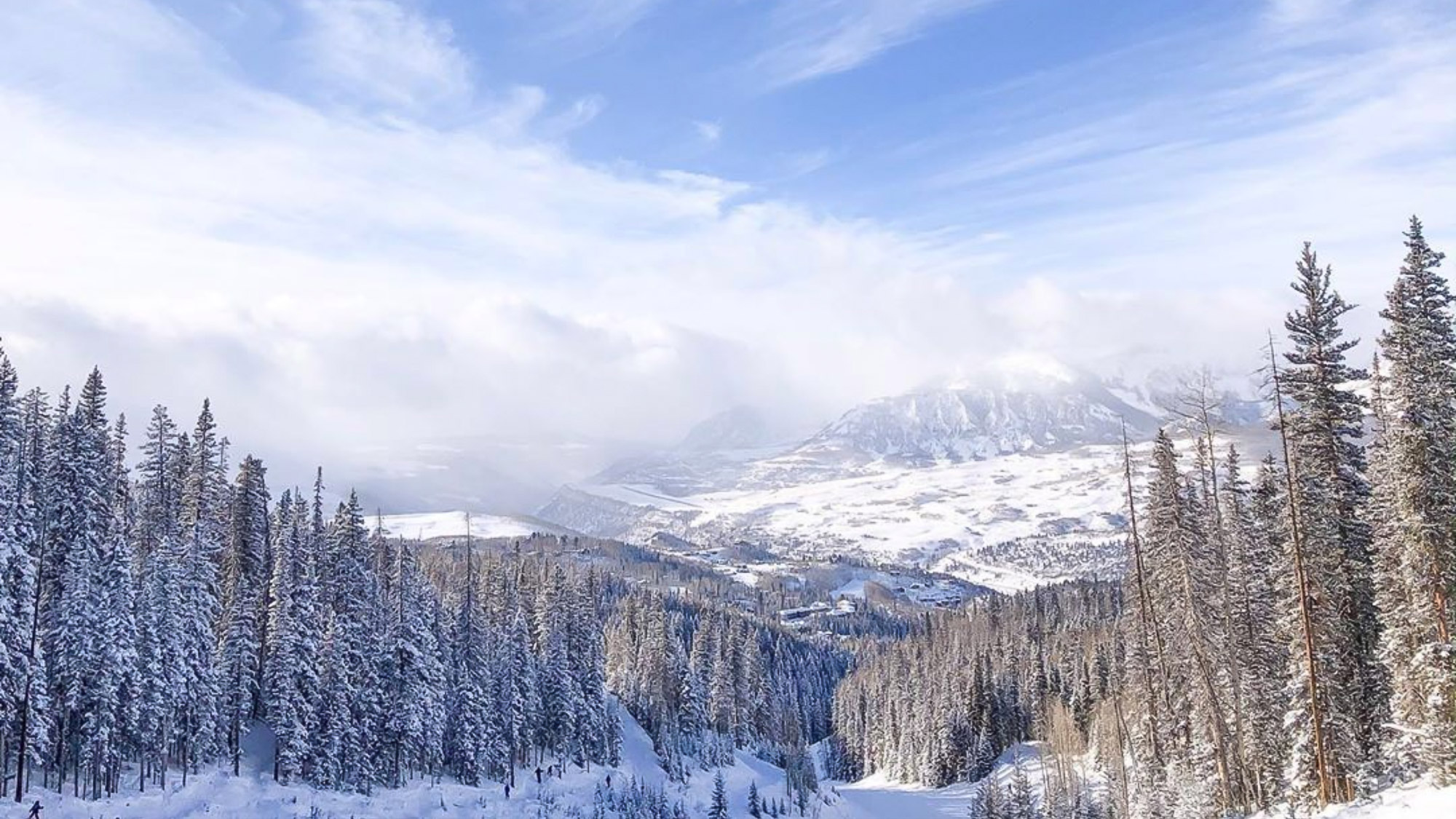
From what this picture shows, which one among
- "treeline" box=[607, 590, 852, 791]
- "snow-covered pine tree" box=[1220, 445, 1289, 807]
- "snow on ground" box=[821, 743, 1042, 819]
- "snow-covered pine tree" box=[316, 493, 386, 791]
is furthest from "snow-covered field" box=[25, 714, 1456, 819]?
"snow-covered pine tree" box=[1220, 445, 1289, 807]

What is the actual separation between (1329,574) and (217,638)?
64476mm

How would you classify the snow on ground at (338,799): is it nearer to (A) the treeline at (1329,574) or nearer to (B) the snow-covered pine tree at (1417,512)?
(A) the treeline at (1329,574)

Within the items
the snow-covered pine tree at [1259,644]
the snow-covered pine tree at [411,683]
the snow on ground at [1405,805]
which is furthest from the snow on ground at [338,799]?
the snow on ground at [1405,805]

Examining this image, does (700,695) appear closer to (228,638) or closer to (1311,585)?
(228,638)

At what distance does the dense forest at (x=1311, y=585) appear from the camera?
31.3 m

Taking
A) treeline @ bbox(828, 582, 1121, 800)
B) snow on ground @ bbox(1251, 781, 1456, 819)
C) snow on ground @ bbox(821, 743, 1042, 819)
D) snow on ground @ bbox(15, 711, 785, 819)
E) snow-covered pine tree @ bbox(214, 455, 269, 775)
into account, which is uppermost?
snow-covered pine tree @ bbox(214, 455, 269, 775)

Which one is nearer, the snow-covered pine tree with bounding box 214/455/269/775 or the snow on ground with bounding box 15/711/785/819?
the snow on ground with bounding box 15/711/785/819

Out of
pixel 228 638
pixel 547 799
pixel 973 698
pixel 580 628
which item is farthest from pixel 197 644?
pixel 973 698

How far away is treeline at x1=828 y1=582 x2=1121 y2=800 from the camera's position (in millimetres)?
126688

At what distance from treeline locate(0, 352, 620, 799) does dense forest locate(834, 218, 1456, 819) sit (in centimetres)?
4803

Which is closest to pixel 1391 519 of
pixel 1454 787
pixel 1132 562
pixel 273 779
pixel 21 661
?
pixel 1454 787

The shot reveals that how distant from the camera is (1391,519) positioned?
1278 inches

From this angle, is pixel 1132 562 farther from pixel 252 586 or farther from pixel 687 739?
pixel 687 739

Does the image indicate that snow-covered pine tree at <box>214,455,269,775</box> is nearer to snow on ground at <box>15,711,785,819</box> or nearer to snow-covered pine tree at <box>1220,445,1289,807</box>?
snow on ground at <box>15,711,785,819</box>
